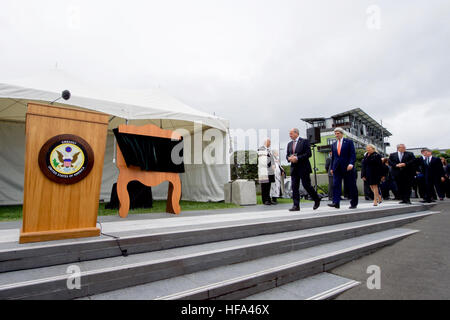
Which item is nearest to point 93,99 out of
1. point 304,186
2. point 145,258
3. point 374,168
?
point 145,258

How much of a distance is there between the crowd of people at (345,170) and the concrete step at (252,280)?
2265 mm

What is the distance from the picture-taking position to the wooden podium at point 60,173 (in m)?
2.18

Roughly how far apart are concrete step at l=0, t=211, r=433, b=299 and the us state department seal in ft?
2.70

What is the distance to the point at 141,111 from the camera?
21.3 ft

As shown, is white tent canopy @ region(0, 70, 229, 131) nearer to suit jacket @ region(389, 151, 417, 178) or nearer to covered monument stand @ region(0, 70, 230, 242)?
covered monument stand @ region(0, 70, 230, 242)

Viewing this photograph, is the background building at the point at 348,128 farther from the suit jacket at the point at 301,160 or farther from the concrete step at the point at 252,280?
the concrete step at the point at 252,280

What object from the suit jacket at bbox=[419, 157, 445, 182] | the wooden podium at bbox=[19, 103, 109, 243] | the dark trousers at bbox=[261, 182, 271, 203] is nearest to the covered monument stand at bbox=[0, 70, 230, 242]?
the dark trousers at bbox=[261, 182, 271, 203]

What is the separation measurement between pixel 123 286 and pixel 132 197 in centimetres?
429

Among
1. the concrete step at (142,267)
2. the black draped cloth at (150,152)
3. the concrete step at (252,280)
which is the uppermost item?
the black draped cloth at (150,152)

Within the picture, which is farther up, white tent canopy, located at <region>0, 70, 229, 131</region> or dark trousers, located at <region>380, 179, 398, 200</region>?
white tent canopy, located at <region>0, 70, 229, 131</region>

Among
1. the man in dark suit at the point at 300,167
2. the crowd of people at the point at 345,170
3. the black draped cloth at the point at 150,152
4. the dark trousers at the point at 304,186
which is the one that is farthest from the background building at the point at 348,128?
the black draped cloth at the point at 150,152

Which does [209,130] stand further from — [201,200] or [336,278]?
[336,278]

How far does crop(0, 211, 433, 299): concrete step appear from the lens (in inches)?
64.6
